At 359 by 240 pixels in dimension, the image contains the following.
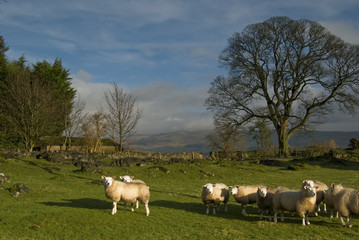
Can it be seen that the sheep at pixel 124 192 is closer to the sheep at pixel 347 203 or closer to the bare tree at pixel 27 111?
the sheep at pixel 347 203

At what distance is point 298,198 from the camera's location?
11.9 m

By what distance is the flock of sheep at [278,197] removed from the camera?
37.4 ft

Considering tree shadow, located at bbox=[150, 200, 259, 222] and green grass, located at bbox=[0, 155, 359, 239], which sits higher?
green grass, located at bbox=[0, 155, 359, 239]

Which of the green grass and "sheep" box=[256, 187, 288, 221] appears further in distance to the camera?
"sheep" box=[256, 187, 288, 221]

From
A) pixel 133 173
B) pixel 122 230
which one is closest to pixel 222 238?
pixel 122 230

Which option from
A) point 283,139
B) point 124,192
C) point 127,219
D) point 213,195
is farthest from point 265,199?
point 283,139

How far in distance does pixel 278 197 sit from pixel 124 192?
6126 mm

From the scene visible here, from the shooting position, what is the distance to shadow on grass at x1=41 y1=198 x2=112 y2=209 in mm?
14008

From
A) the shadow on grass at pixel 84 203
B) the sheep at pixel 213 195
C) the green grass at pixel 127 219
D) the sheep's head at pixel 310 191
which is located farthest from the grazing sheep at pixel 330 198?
the shadow on grass at pixel 84 203

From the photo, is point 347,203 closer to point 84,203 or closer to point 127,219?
point 127,219

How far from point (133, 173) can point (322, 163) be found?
24.5 m

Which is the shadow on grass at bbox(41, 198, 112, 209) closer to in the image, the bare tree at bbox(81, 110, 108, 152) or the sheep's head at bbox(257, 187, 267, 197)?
the sheep's head at bbox(257, 187, 267, 197)

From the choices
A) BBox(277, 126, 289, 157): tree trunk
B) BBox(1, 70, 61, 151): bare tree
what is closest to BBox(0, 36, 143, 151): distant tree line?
BBox(1, 70, 61, 151): bare tree

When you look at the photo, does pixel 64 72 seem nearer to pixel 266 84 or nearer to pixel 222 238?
pixel 266 84
